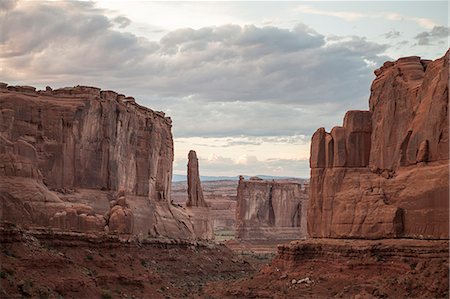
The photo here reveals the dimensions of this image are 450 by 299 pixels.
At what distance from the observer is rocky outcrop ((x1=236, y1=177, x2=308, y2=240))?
131 meters

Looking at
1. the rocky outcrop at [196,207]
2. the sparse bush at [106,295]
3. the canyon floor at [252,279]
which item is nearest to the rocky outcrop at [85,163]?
the rocky outcrop at [196,207]

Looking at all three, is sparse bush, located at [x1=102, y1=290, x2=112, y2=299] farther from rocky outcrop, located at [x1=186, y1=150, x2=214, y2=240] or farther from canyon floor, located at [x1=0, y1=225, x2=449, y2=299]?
A: rocky outcrop, located at [x1=186, y1=150, x2=214, y2=240]

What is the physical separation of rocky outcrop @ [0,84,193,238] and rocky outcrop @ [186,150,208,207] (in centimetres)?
538

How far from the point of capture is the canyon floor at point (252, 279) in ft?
146

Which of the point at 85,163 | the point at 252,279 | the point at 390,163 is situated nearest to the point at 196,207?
the point at 85,163

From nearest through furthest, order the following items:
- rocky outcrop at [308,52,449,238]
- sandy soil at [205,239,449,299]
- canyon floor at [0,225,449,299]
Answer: canyon floor at [0,225,449,299] → sandy soil at [205,239,449,299] → rocky outcrop at [308,52,449,238]

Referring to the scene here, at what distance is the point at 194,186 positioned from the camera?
325 feet

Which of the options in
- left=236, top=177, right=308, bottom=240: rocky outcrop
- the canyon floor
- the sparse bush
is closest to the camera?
the canyon floor

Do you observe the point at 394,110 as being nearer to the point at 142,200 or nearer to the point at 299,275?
the point at 299,275

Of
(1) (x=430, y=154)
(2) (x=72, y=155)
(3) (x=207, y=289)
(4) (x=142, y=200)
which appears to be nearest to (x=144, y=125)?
(4) (x=142, y=200)

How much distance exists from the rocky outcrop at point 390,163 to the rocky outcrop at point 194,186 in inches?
1557

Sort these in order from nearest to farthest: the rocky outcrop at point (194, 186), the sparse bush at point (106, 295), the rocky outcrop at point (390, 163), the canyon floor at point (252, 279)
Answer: the canyon floor at point (252, 279) < the sparse bush at point (106, 295) < the rocky outcrop at point (390, 163) < the rocky outcrop at point (194, 186)

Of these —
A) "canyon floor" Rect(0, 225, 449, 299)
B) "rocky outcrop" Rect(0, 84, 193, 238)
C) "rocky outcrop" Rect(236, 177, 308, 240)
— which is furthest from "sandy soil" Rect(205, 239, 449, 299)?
"rocky outcrop" Rect(236, 177, 308, 240)

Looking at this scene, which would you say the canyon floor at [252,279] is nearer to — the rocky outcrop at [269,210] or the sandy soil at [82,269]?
the sandy soil at [82,269]
